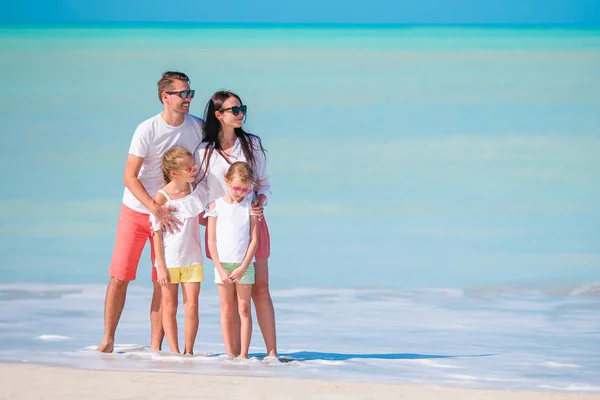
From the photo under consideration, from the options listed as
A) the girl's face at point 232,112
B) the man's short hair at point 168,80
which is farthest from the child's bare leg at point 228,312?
the man's short hair at point 168,80

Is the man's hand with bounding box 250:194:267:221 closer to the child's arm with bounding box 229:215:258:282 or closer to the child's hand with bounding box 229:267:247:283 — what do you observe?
the child's arm with bounding box 229:215:258:282

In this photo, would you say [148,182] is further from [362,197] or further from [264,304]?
[362,197]

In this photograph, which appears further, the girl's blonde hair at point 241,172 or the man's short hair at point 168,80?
the man's short hair at point 168,80

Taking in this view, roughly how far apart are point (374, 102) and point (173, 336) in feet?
31.6

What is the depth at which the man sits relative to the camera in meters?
4.82

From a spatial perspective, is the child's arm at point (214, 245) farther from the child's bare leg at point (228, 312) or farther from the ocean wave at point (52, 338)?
the ocean wave at point (52, 338)

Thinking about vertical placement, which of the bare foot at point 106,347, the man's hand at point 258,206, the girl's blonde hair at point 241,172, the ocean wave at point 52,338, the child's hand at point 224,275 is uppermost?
the girl's blonde hair at point 241,172

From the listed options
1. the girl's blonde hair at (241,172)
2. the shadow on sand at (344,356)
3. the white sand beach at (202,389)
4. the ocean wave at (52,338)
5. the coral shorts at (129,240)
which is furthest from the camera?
the ocean wave at (52,338)

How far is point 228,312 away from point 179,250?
0.32 m

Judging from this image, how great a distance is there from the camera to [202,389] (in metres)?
3.90

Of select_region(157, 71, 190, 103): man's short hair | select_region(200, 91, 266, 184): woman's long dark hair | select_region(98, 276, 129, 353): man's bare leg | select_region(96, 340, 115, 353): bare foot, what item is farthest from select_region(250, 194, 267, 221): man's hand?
select_region(96, 340, 115, 353): bare foot

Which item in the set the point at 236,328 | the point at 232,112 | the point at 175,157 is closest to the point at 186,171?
the point at 175,157

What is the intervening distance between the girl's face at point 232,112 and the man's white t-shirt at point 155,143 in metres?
0.20

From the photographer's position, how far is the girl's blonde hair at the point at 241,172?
4.65m
